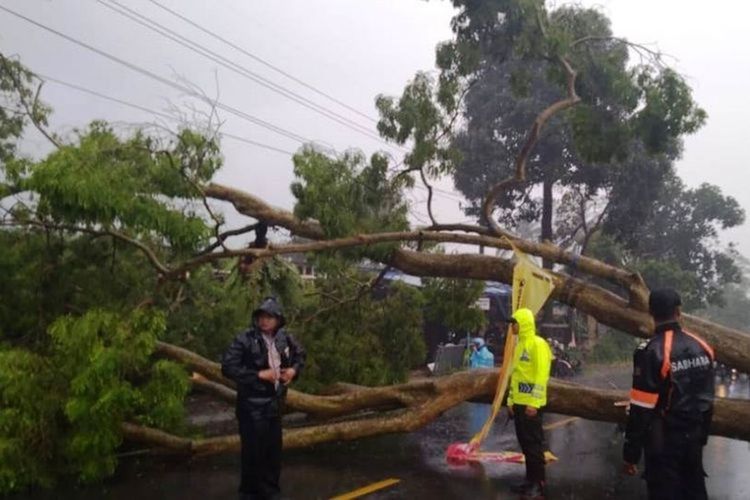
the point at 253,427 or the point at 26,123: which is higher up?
the point at 26,123

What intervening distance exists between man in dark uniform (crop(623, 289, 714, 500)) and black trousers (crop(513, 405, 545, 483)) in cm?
167

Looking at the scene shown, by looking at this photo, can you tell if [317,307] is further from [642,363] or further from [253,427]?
[642,363]

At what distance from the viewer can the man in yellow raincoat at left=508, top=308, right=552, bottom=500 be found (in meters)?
6.04

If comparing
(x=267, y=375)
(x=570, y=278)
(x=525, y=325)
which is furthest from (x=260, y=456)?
(x=570, y=278)

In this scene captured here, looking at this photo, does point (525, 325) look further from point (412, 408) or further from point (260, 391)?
point (260, 391)

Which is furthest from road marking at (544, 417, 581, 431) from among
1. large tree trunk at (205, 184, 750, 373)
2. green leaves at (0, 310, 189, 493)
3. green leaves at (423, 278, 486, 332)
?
green leaves at (0, 310, 189, 493)

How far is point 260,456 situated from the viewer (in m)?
5.38

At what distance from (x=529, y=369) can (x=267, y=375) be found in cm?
224

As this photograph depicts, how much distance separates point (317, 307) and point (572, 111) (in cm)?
468

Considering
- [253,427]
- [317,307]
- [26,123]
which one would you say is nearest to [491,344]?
[317,307]

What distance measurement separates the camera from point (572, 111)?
1040 cm

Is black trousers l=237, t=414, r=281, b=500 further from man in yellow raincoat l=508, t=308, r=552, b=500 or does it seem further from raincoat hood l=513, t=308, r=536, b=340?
raincoat hood l=513, t=308, r=536, b=340

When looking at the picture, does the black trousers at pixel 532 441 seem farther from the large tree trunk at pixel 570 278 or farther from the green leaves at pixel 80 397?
the green leaves at pixel 80 397

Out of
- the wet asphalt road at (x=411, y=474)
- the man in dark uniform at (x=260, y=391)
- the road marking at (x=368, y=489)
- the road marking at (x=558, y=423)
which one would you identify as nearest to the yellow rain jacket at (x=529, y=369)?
the wet asphalt road at (x=411, y=474)
